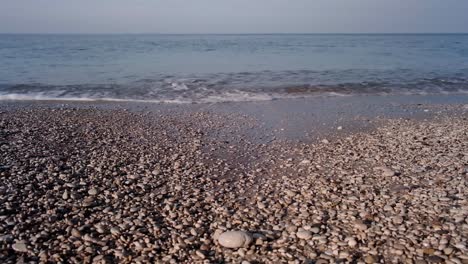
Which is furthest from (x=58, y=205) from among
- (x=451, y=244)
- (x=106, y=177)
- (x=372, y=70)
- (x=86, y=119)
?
(x=372, y=70)

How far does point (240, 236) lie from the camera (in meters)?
4.12

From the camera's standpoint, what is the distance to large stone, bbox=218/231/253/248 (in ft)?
13.3

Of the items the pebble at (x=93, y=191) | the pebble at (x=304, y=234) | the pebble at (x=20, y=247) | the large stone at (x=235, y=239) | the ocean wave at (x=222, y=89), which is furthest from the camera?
the ocean wave at (x=222, y=89)

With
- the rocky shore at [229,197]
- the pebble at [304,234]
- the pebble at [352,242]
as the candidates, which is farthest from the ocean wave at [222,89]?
the pebble at [352,242]

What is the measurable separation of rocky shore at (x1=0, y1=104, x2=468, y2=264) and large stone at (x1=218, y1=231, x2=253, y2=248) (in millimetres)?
17

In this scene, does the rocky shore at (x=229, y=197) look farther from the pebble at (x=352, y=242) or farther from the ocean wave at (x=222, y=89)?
the ocean wave at (x=222, y=89)

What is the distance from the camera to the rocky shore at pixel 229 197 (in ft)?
13.0

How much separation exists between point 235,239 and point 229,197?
4.52 ft

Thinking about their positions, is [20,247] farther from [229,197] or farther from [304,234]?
[304,234]

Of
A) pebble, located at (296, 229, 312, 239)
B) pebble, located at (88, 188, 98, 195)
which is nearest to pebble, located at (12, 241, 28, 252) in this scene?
pebble, located at (88, 188, 98, 195)

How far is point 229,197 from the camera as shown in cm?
545

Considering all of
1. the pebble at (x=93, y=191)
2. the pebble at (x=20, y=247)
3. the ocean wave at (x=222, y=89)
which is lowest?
the pebble at (x=20, y=247)

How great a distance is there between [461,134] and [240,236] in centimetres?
756

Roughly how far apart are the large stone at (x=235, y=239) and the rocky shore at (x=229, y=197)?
2 cm
